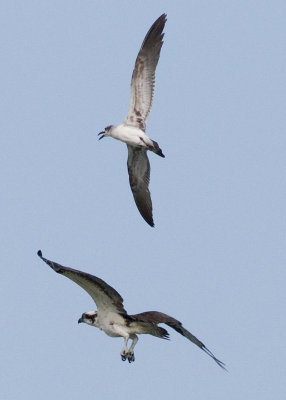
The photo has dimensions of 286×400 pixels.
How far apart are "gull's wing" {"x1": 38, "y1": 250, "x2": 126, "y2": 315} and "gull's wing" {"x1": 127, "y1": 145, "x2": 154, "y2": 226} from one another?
271 inches

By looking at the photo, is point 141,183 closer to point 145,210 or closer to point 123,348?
point 145,210

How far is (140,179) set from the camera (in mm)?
27734

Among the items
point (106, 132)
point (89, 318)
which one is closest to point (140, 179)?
point (106, 132)

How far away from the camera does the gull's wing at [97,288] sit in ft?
62.2

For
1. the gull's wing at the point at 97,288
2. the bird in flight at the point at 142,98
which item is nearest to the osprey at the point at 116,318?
the gull's wing at the point at 97,288

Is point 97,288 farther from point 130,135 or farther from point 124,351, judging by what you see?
point 130,135

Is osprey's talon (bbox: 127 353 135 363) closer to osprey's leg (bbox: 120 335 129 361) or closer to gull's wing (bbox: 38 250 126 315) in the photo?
osprey's leg (bbox: 120 335 129 361)

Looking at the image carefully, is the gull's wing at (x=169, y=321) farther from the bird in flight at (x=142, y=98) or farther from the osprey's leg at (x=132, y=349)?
the bird in flight at (x=142, y=98)

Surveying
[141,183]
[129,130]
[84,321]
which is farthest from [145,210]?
[84,321]

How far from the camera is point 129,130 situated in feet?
83.1

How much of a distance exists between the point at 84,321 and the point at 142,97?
6473 millimetres

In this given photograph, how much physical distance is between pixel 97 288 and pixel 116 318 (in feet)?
2.78

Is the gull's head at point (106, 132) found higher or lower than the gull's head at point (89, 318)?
higher

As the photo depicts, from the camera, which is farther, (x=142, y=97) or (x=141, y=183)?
(x=141, y=183)
